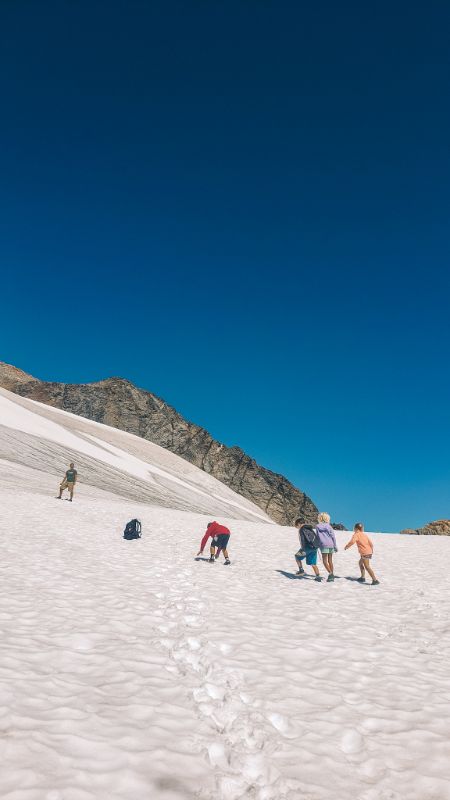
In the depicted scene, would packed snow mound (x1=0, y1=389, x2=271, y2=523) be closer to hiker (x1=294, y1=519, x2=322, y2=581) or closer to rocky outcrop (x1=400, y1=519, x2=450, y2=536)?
hiker (x1=294, y1=519, x2=322, y2=581)

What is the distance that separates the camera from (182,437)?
113m

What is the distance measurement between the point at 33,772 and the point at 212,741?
182 centimetres

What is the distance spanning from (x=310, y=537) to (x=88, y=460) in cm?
2941

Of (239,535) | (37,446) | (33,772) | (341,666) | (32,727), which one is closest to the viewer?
(33,772)

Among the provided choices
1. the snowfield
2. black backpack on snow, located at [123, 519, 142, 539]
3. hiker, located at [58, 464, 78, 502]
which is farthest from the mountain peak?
the snowfield

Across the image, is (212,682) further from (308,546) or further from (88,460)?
(88,460)

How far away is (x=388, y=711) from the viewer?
19.1 ft

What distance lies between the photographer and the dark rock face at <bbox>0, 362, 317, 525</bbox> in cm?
10894

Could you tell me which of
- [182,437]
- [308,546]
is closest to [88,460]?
[308,546]

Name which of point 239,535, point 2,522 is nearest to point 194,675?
point 2,522

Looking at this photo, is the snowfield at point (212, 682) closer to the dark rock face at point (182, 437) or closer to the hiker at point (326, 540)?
the hiker at point (326, 540)

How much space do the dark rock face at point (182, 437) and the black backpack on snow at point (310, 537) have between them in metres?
92.9

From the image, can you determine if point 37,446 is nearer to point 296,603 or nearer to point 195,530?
point 195,530

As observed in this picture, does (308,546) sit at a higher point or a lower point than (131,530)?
higher
